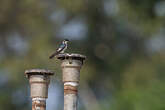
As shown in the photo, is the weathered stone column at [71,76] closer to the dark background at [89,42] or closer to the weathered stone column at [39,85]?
the weathered stone column at [39,85]

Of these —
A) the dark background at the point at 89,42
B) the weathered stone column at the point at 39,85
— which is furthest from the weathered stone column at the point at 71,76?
the dark background at the point at 89,42

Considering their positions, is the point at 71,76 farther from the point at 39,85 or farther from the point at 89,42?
the point at 89,42

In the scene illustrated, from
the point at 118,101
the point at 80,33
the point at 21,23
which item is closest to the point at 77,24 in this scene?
the point at 80,33

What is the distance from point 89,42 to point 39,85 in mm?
21705

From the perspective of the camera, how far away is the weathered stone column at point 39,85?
15773 millimetres

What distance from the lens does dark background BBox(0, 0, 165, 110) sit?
36125mm

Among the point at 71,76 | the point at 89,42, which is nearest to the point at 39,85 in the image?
the point at 71,76

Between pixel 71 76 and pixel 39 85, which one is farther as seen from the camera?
pixel 39 85

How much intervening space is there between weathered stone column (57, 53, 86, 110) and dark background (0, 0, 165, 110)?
20.1 metres

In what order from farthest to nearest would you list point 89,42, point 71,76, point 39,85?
point 89,42 → point 39,85 → point 71,76

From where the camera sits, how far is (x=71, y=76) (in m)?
15.1

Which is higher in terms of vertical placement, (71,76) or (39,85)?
(71,76)

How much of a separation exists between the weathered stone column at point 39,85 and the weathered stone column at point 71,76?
766mm

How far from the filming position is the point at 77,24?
125 feet
